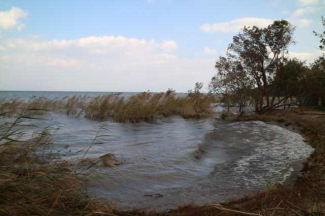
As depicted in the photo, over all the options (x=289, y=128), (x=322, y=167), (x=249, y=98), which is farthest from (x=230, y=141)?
(x=249, y=98)

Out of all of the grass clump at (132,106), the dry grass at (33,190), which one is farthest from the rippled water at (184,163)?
the grass clump at (132,106)

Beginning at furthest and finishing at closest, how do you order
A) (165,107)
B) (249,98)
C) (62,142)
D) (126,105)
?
(249,98)
(165,107)
(126,105)
(62,142)

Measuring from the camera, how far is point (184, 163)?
8172mm

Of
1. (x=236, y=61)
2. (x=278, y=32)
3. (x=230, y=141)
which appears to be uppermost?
(x=278, y=32)

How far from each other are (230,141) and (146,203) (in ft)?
25.8

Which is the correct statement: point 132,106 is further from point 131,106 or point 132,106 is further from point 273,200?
point 273,200

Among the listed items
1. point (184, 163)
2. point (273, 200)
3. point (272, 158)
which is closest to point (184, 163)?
point (184, 163)

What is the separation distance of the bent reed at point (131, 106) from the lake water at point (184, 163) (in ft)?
13.6

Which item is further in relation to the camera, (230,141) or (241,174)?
(230,141)

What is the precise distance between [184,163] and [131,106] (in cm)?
1029

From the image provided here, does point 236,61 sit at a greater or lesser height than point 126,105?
greater

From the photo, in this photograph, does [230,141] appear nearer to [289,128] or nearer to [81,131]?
[289,128]

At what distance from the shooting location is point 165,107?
2114 centimetres

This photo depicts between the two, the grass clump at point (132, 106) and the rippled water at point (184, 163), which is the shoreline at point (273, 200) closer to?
the rippled water at point (184, 163)
